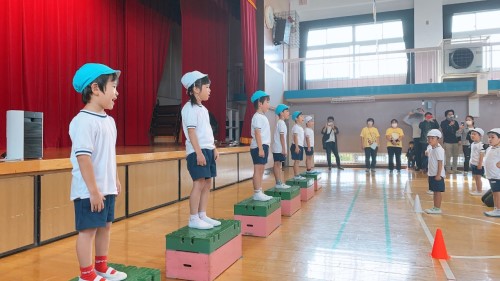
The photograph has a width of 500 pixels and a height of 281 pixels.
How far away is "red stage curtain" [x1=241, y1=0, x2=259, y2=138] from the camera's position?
26.2ft

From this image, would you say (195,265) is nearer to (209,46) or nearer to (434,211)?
(434,211)

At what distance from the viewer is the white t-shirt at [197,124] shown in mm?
2719

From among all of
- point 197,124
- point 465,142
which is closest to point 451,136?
point 465,142

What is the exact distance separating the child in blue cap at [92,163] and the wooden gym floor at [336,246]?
3.05 ft

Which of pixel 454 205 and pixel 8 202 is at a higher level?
pixel 8 202

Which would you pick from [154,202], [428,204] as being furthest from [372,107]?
[154,202]

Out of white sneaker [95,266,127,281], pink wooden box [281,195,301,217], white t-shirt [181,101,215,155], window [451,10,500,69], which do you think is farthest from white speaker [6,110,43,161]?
window [451,10,500,69]

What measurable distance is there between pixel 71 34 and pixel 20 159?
12.2ft

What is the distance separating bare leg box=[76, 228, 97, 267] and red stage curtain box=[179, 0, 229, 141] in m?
6.27

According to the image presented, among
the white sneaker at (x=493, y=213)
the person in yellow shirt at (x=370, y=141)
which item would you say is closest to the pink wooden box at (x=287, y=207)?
the white sneaker at (x=493, y=213)

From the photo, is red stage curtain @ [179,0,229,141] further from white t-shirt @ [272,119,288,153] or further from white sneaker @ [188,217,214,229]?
white sneaker @ [188,217,214,229]

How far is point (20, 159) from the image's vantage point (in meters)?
2.97

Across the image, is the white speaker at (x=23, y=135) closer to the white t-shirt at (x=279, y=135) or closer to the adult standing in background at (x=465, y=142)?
the white t-shirt at (x=279, y=135)

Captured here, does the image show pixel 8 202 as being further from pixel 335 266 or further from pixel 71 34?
pixel 71 34
